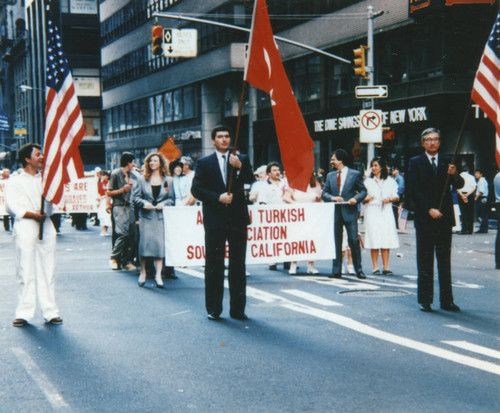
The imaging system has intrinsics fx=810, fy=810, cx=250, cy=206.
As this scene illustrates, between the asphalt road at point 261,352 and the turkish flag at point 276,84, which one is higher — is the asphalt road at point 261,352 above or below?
below

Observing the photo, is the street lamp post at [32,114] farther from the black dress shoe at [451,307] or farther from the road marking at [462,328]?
the road marking at [462,328]

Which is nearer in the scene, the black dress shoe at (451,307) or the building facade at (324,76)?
the black dress shoe at (451,307)

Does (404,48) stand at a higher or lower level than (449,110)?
higher

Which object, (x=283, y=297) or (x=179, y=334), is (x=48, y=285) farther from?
(x=283, y=297)

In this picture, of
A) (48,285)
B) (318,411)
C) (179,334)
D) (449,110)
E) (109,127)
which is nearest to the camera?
(318,411)

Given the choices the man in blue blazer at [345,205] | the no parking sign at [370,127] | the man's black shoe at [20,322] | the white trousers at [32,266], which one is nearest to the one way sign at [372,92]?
the no parking sign at [370,127]

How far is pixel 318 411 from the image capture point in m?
5.27

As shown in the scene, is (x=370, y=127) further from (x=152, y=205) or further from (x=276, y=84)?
(x=276, y=84)

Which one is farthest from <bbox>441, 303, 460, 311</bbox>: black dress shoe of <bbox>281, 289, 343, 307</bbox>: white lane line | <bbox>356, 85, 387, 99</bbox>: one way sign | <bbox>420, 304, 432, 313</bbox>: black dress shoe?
<bbox>356, 85, 387, 99</bbox>: one way sign

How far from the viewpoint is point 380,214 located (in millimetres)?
13125

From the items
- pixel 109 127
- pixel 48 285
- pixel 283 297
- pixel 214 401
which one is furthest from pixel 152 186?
pixel 109 127

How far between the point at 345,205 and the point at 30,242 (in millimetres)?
5401

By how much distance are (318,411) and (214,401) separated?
74cm

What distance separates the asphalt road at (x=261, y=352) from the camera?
558 centimetres
